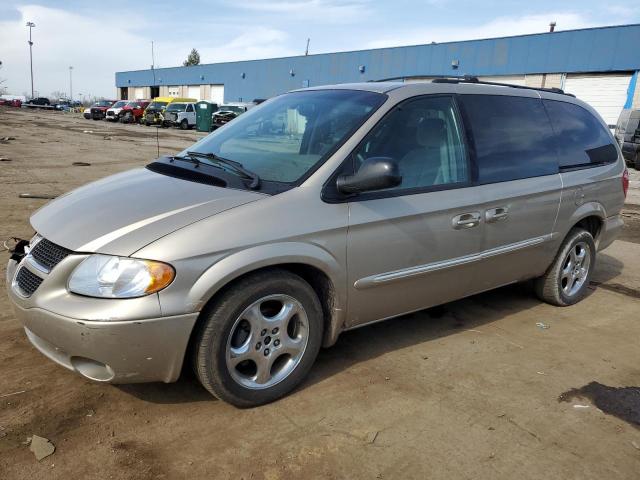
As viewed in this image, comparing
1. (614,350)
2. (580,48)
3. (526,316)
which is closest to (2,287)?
(526,316)

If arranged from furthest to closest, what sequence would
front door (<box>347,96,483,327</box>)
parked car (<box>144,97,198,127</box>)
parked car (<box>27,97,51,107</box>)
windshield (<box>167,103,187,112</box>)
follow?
1. parked car (<box>27,97,51,107</box>)
2. parked car (<box>144,97,198,127</box>)
3. windshield (<box>167,103,187,112</box>)
4. front door (<box>347,96,483,327</box>)

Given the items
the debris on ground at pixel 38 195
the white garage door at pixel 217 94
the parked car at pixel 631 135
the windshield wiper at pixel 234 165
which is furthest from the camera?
the white garage door at pixel 217 94

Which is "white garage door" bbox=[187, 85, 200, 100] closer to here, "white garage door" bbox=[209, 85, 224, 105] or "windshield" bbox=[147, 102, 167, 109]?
"white garage door" bbox=[209, 85, 224, 105]

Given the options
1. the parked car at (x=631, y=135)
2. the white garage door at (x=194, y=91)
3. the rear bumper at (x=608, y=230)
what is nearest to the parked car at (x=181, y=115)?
the white garage door at (x=194, y=91)

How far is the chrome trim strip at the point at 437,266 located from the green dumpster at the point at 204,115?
32075mm

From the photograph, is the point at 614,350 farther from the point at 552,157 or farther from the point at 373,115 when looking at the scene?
the point at 373,115

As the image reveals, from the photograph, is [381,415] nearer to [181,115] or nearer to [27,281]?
[27,281]

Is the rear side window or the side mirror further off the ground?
the rear side window

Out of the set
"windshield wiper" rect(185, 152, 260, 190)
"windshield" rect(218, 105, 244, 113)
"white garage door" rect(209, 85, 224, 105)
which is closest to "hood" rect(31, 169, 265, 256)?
"windshield wiper" rect(185, 152, 260, 190)

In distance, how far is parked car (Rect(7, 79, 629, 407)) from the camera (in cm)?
249

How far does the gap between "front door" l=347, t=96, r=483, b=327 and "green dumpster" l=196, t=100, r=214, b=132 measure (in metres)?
32.2

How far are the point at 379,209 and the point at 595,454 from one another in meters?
1.68

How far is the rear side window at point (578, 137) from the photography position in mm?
4344

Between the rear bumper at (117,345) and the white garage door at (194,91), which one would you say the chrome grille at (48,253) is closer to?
the rear bumper at (117,345)
